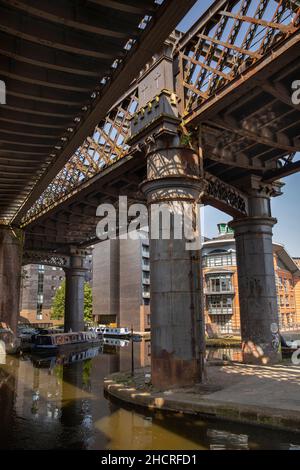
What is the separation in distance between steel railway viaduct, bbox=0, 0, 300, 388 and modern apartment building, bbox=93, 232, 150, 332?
151 feet

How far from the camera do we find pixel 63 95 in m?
11.2

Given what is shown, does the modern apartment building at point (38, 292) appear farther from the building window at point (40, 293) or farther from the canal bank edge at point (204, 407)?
the canal bank edge at point (204, 407)

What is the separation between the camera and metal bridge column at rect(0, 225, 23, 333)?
3362cm

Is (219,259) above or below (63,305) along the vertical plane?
above

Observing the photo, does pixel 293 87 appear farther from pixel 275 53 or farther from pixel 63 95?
pixel 63 95

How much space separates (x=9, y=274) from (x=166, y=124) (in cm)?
2348

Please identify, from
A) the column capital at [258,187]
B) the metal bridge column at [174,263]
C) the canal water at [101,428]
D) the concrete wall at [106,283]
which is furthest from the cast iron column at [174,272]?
the concrete wall at [106,283]

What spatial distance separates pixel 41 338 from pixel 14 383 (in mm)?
19704

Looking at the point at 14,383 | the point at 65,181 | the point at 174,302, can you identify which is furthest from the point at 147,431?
the point at 65,181

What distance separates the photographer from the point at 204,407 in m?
12.2

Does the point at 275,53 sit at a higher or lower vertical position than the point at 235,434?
higher

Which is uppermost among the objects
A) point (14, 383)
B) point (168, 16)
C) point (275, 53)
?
point (275, 53)

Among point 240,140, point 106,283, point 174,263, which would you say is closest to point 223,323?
point 106,283

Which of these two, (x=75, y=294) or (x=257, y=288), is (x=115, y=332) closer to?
(x=75, y=294)
